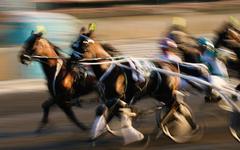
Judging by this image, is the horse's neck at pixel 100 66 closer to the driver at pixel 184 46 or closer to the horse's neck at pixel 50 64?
the horse's neck at pixel 50 64

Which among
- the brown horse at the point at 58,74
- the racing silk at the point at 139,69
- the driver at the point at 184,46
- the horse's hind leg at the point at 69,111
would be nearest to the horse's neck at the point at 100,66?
the racing silk at the point at 139,69

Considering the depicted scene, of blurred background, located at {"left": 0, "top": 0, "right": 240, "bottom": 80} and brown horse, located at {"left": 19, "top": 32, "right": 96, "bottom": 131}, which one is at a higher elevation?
brown horse, located at {"left": 19, "top": 32, "right": 96, "bottom": 131}

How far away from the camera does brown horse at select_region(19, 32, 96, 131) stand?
35.9 ft

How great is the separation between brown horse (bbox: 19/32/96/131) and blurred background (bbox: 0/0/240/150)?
0.69m

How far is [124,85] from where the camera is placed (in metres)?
10.2

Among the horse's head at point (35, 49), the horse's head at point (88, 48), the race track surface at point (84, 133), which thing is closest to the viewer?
the horse's head at point (88, 48)

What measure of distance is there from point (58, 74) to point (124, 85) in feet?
4.30

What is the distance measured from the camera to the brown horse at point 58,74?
10942mm

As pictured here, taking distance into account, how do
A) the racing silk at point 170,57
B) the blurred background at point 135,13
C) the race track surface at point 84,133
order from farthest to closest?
1. the blurred background at point 135,13
2. the racing silk at point 170,57
3. the race track surface at point 84,133

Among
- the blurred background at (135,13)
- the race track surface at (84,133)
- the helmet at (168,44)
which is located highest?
the helmet at (168,44)

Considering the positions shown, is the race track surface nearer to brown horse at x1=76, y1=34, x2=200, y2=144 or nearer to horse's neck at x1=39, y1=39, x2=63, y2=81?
brown horse at x1=76, y1=34, x2=200, y2=144

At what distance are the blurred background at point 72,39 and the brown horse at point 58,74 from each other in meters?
0.69

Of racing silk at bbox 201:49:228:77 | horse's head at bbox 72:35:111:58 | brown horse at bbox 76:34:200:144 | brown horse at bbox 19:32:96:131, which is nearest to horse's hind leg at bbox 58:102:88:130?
brown horse at bbox 19:32:96:131

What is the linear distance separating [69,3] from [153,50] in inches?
395
